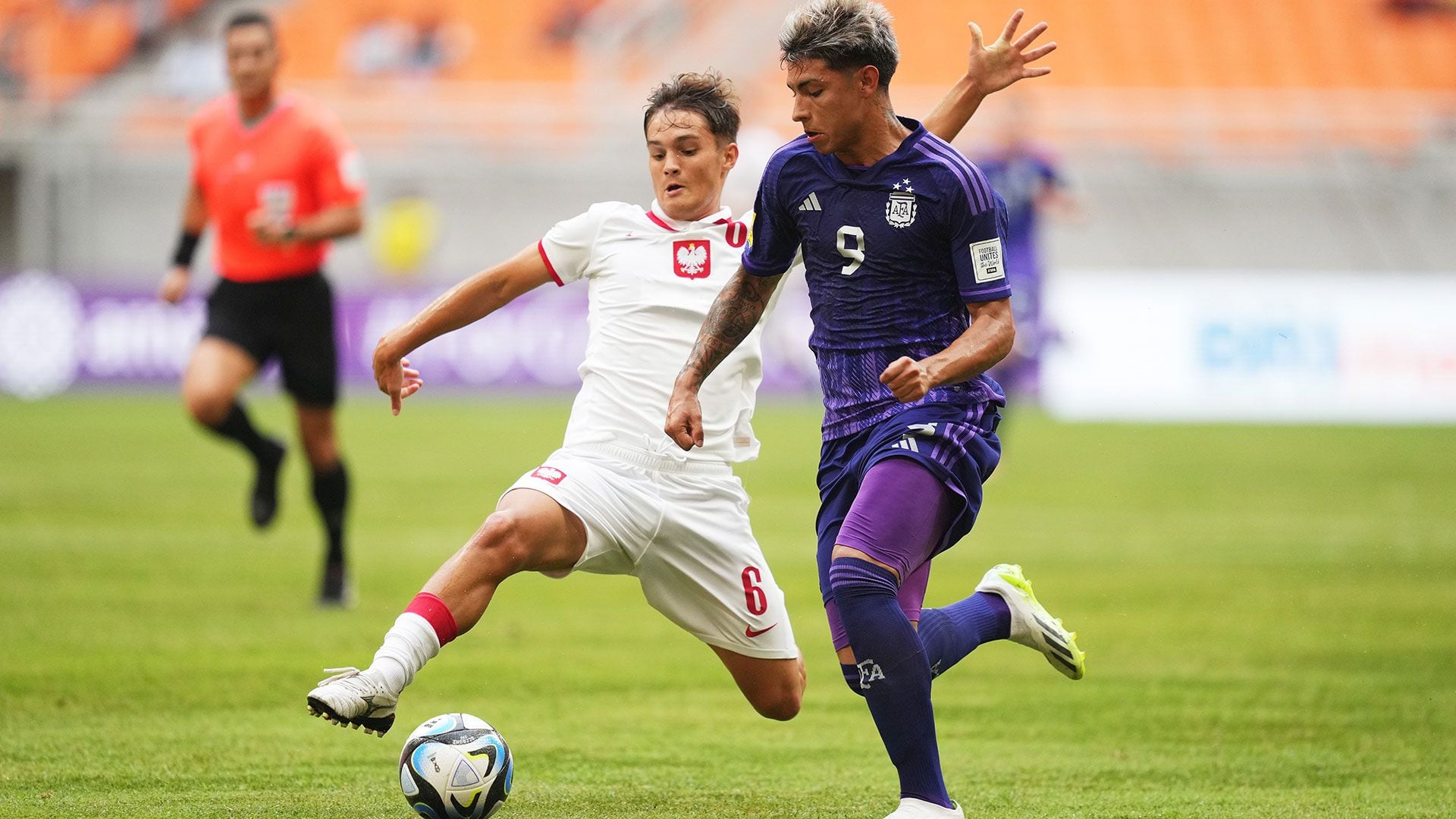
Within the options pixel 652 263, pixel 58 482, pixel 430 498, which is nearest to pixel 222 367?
pixel 652 263

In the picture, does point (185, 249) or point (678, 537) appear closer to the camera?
point (678, 537)

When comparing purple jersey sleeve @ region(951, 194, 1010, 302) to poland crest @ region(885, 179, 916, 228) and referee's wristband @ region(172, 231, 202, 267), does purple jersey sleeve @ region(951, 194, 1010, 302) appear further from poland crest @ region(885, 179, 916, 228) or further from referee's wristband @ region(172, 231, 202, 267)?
referee's wristband @ region(172, 231, 202, 267)

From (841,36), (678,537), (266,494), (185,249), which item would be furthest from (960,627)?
(185,249)

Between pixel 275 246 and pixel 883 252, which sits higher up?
pixel 883 252

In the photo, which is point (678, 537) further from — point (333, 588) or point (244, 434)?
point (244, 434)

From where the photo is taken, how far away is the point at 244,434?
864 cm

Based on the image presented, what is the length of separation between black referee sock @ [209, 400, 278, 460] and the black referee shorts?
0.92ft

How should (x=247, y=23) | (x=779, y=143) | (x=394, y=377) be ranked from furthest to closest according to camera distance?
(x=779, y=143) → (x=247, y=23) → (x=394, y=377)

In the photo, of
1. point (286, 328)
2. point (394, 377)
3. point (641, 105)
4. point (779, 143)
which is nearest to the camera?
point (394, 377)

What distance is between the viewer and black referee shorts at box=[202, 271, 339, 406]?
27.8 ft

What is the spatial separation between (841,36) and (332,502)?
4964 millimetres

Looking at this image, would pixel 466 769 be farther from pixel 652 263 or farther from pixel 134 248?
pixel 134 248

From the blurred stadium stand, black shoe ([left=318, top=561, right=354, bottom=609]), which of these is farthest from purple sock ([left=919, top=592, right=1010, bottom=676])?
the blurred stadium stand

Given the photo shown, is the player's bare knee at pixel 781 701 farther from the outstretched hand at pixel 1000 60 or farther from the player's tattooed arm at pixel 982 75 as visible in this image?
the outstretched hand at pixel 1000 60
